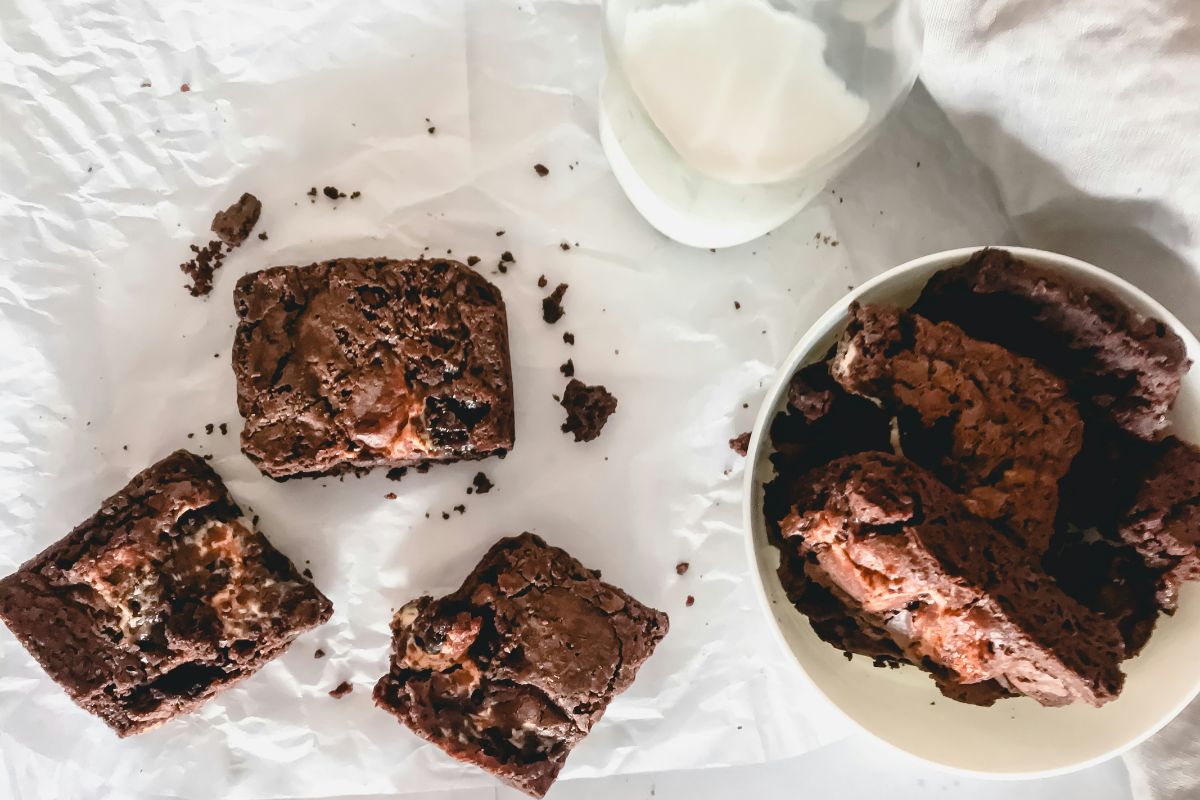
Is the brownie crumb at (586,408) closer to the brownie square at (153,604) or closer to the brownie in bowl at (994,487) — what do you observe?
the brownie in bowl at (994,487)

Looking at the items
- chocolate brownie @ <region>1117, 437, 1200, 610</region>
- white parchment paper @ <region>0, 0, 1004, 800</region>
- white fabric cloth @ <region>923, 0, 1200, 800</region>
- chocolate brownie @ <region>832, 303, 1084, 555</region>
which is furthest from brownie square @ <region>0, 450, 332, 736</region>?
white fabric cloth @ <region>923, 0, 1200, 800</region>

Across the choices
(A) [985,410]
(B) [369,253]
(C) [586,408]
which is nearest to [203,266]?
(B) [369,253]

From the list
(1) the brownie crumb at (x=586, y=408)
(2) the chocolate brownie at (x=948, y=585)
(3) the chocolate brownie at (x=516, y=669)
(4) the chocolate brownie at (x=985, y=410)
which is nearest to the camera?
(2) the chocolate brownie at (x=948, y=585)

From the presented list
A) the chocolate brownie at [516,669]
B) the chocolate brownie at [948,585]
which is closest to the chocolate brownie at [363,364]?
the chocolate brownie at [516,669]

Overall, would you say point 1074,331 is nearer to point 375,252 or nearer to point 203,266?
point 375,252

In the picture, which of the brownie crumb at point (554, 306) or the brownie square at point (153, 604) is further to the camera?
the brownie crumb at point (554, 306)

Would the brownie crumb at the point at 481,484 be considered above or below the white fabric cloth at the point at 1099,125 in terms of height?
below

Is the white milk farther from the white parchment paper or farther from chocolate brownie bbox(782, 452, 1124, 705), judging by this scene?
chocolate brownie bbox(782, 452, 1124, 705)
